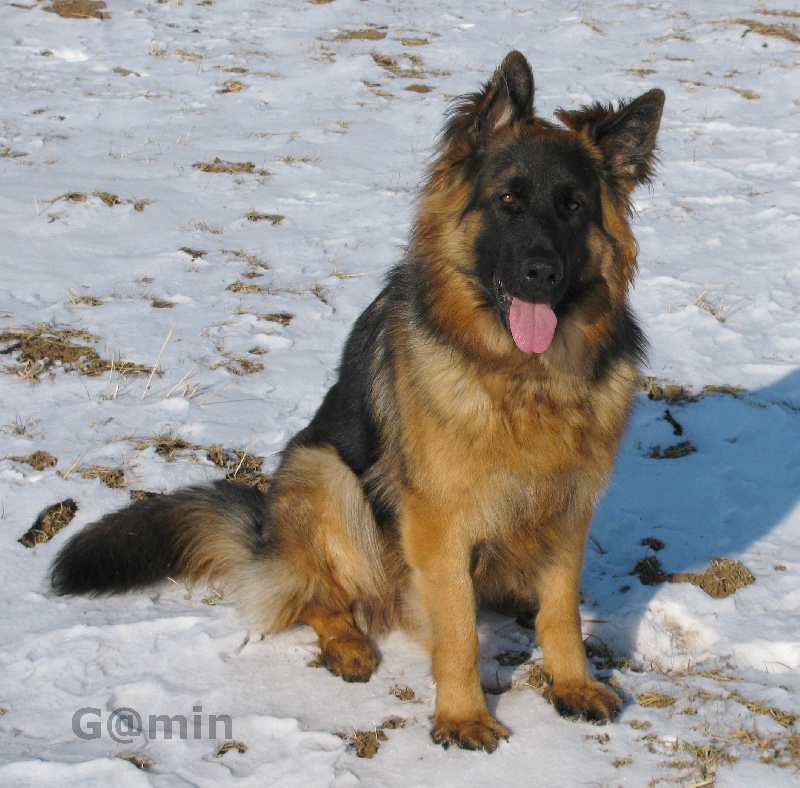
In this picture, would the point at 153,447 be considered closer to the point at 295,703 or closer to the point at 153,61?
the point at 295,703

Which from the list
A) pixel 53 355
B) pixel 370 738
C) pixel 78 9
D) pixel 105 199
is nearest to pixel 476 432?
pixel 370 738

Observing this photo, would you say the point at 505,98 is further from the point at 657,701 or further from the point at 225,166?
the point at 225,166

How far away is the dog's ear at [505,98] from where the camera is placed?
140 inches

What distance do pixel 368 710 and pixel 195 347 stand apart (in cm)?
337

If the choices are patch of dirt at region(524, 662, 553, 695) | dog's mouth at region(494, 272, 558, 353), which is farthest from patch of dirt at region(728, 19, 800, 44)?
patch of dirt at region(524, 662, 553, 695)

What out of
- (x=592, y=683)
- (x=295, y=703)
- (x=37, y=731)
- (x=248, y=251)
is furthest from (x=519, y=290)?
(x=248, y=251)

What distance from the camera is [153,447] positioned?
5141 mm

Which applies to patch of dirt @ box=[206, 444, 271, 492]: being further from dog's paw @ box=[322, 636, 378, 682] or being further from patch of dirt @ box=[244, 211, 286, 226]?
patch of dirt @ box=[244, 211, 286, 226]

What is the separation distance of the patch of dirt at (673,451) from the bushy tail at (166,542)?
2.58 meters

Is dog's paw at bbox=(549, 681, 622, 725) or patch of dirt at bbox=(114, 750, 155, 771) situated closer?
patch of dirt at bbox=(114, 750, 155, 771)

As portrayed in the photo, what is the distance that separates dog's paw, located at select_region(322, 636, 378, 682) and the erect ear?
89.9 inches

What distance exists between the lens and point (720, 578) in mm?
4371

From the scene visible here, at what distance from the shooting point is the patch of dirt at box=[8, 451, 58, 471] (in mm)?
4863

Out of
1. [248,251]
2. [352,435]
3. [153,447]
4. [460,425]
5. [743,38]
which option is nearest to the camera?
[460,425]
